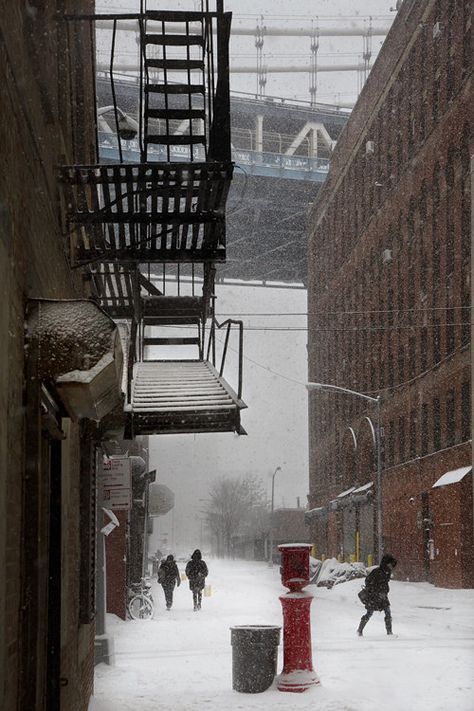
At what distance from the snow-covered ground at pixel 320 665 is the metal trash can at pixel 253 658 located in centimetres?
15

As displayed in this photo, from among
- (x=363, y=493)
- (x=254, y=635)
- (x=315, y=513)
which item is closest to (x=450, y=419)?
(x=363, y=493)

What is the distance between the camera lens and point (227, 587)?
39.4 m

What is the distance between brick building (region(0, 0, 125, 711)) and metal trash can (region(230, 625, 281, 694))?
180 inches

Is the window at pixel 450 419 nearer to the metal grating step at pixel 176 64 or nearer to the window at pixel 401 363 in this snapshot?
the window at pixel 401 363

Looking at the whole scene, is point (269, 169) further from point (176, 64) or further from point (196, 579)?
point (176, 64)

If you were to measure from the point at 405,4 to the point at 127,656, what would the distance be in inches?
1617

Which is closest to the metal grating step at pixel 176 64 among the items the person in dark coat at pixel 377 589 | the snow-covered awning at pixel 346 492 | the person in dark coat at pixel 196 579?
the person in dark coat at pixel 377 589

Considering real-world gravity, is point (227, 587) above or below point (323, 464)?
below

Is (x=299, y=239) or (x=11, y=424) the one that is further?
(x=299, y=239)

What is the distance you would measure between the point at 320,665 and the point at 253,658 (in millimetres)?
2447

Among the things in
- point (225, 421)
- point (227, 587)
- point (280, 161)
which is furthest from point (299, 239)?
point (225, 421)

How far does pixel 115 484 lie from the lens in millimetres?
16828

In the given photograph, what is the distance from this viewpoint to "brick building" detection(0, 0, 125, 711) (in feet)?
14.6

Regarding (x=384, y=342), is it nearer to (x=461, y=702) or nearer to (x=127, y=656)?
(x=127, y=656)
